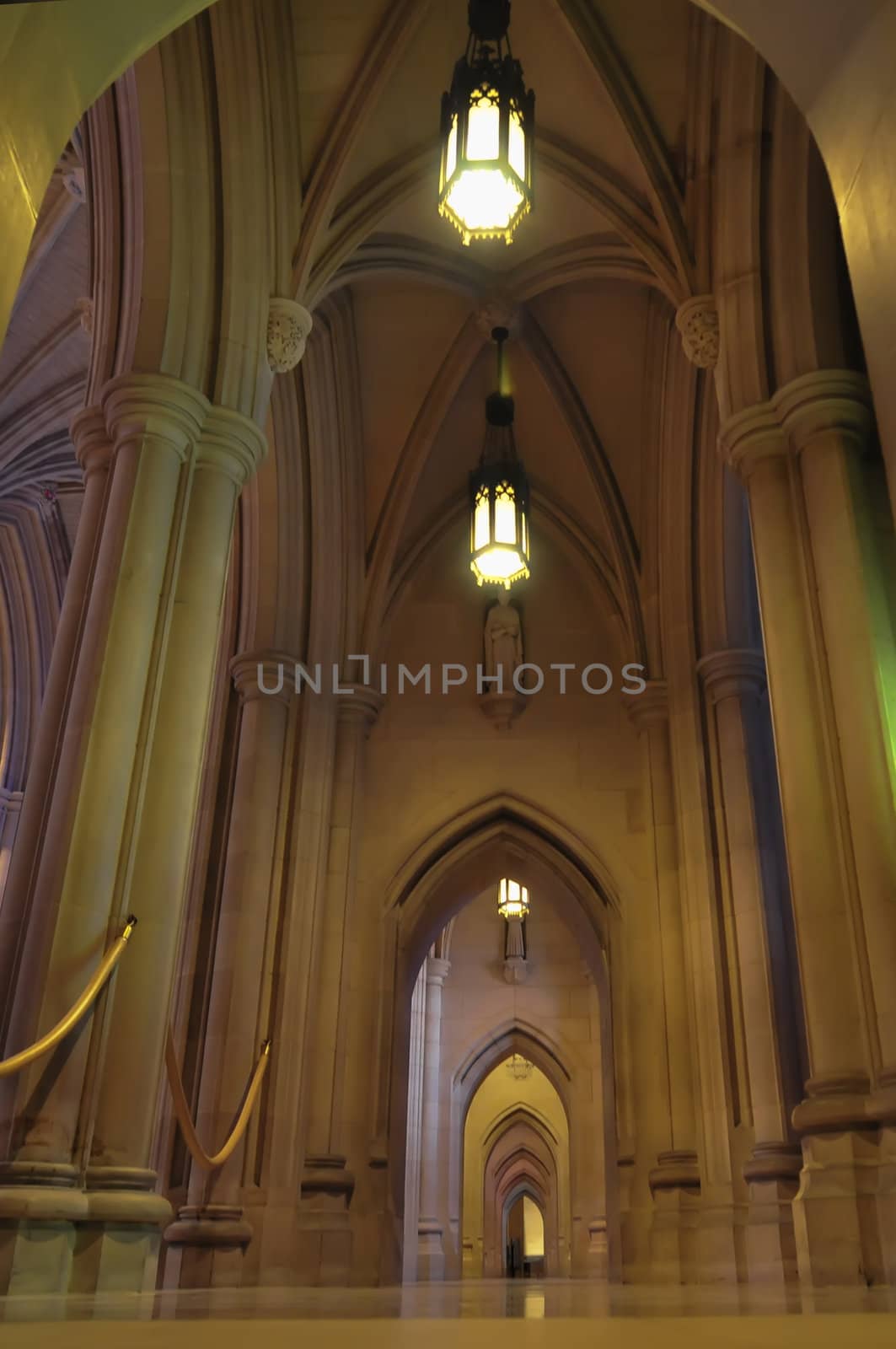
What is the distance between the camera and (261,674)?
9805 millimetres

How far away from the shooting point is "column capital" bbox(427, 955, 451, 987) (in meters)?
16.5

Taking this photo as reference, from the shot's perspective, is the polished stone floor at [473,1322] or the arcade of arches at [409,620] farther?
the arcade of arches at [409,620]

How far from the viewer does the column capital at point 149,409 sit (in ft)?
20.3

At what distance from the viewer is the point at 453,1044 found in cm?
1627

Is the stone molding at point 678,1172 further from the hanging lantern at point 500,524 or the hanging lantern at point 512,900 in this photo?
the hanging lantern at point 512,900

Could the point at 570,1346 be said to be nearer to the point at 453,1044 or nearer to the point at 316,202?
the point at 316,202

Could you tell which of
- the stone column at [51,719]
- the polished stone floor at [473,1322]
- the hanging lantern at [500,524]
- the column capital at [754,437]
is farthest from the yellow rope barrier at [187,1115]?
the column capital at [754,437]

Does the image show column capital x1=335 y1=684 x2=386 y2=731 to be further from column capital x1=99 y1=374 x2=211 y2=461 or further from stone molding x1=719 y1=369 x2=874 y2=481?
stone molding x1=719 y1=369 x2=874 y2=481

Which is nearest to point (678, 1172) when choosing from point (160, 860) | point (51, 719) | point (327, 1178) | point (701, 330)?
point (327, 1178)

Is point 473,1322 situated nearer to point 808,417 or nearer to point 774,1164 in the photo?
point 808,417

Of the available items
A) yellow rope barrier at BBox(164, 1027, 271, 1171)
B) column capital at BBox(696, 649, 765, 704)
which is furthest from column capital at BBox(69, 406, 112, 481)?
column capital at BBox(696, 649, 765, 704)

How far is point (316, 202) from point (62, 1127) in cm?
643

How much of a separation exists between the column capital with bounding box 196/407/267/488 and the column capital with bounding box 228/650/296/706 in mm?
3415

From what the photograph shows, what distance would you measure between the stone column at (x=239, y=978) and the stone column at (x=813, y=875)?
4437 mm
